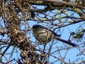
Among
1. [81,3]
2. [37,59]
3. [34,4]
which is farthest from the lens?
[34,4]

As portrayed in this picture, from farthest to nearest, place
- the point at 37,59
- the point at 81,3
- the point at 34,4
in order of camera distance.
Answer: the point at 34,4 < the point at 81,3 < the point at 37,59

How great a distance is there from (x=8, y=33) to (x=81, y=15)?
84cm

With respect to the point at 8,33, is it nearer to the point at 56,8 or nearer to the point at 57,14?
the point at 57,14

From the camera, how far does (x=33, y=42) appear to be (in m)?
3.62

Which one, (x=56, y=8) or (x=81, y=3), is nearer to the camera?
(x=81, y=3)

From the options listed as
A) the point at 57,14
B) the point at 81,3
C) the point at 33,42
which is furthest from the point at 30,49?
the point at 81,3

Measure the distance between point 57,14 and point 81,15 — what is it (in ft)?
1.19

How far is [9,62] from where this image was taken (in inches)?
140

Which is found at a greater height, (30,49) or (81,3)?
(81,3)

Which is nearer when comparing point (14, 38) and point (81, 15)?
point (14, 38)

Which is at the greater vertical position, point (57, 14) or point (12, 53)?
point (57, 14)

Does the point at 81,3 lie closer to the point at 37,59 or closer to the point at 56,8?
the point at 56,8

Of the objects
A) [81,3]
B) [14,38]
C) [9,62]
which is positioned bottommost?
[9,62]

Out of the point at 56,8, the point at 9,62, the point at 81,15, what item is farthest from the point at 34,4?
the point at 9,62
